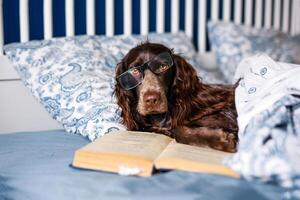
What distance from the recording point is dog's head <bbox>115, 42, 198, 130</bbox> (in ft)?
4.56

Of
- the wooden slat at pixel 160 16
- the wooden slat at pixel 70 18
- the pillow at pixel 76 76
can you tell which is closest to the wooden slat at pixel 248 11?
the wooden slat at pixel 160 16

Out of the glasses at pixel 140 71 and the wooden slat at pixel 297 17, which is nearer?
the glasses at pixel 140 71

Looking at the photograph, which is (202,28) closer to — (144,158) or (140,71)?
(140,71)

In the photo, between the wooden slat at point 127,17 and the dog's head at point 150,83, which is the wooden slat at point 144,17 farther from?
the dog's head at point 150,83

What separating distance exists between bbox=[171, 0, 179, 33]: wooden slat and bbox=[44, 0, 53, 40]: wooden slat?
62 cm

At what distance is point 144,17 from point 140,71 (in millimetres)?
957

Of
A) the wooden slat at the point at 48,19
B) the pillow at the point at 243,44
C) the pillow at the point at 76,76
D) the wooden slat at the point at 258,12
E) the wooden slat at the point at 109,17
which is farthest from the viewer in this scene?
the wooden slat at the point at 258,12

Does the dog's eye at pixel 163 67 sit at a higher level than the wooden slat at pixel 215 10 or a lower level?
lower

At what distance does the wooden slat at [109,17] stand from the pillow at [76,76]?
138 mm

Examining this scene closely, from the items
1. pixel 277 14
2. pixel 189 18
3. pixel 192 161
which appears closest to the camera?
pixel 192 161

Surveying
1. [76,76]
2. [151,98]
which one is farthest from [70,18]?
[151,98]

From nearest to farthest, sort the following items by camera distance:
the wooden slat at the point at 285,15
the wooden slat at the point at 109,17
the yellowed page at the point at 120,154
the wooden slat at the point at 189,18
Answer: the yellowed page at the point at 120,154, the wooden slat at the point at 109,17, the wooden slat at the point at 189,18, the wooden slat at the point at 285,15

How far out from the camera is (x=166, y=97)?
1440mm

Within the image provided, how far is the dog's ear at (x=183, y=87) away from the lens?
1.44 metres
